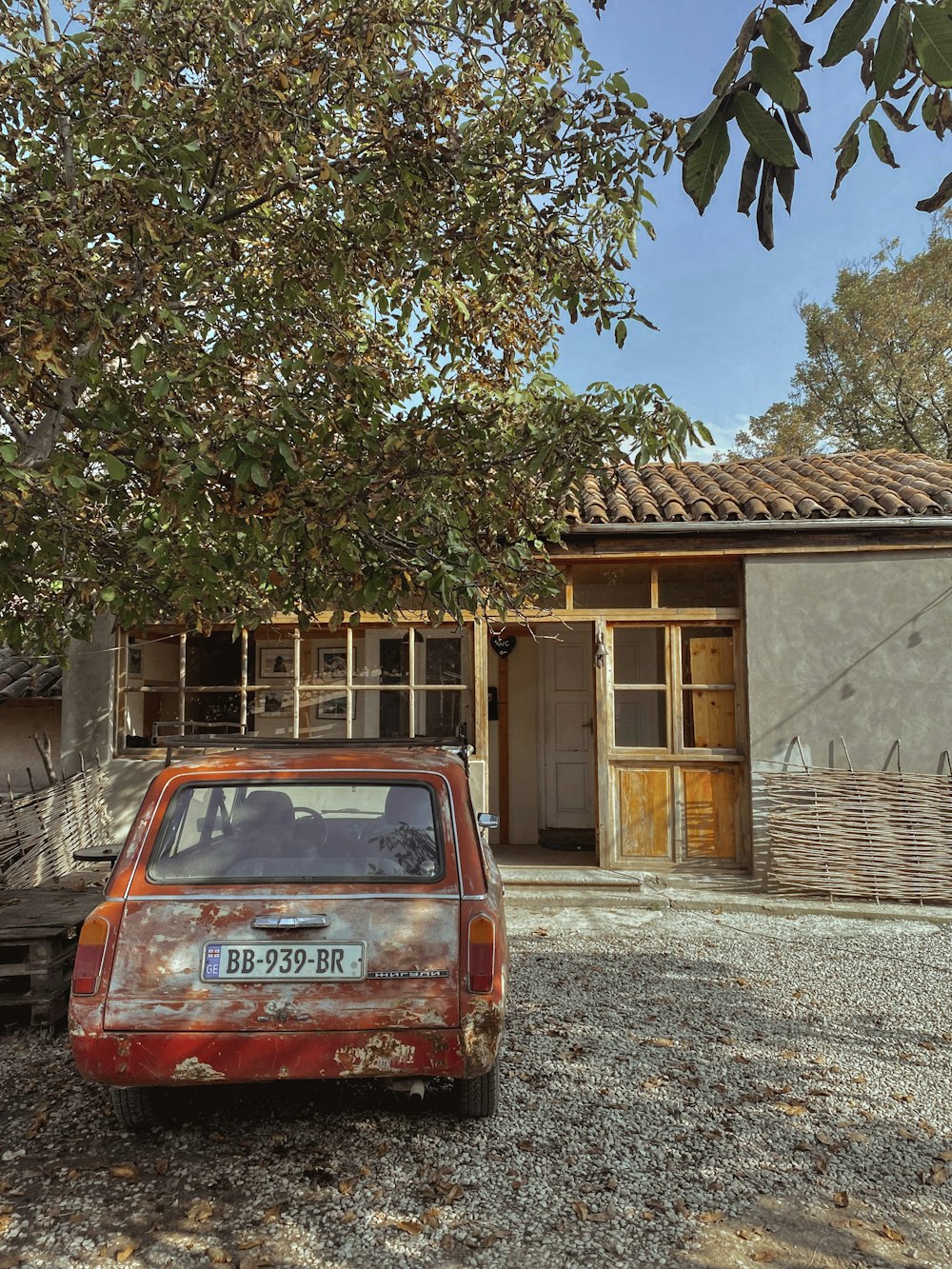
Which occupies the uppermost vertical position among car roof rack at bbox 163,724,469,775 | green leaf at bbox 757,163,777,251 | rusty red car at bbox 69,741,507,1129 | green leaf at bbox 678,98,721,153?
green leaf at bbox 678,98,721,153

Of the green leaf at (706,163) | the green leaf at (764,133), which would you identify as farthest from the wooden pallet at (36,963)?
the green leaf at (764,133)

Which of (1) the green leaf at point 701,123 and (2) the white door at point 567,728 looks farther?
(2) the white door at point 567,728

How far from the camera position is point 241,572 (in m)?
5.20

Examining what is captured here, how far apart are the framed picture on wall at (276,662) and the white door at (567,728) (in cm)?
349

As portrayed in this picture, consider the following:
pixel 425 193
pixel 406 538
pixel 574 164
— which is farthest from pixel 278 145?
pixel 406 538

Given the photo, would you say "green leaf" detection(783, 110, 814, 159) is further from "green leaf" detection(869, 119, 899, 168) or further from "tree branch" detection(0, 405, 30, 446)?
"tree branch" detection(0, 405, 30, 446)

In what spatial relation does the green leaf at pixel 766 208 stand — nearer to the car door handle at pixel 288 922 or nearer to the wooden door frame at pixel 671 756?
the car door handle at pixel 288 922

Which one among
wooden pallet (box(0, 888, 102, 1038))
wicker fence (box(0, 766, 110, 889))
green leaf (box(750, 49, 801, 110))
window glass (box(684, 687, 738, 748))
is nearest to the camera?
green leaf (box(750, 49, 801, 110))

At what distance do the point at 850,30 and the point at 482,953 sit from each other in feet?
9.44

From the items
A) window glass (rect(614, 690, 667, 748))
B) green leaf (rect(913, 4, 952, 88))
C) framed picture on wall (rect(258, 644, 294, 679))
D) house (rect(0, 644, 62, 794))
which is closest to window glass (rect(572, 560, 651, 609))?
window glass (rect(614, 690, 667, 748))

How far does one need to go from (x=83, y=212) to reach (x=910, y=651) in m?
7.79

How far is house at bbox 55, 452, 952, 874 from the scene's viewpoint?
830cm

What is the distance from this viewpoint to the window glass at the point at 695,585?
8828 millimetres

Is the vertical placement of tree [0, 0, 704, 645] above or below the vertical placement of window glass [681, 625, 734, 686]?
above
